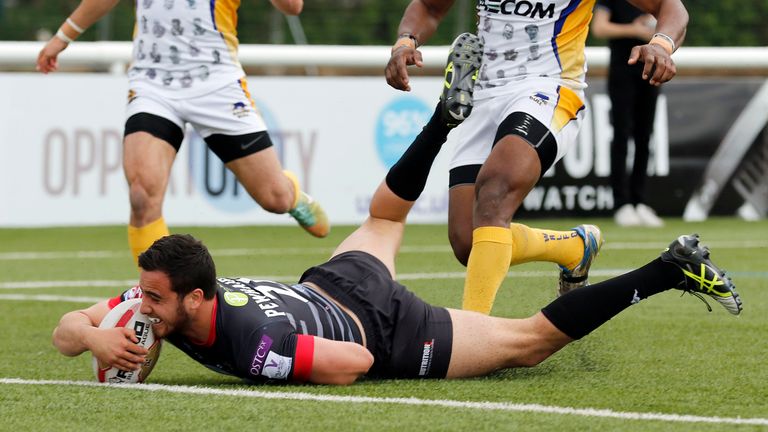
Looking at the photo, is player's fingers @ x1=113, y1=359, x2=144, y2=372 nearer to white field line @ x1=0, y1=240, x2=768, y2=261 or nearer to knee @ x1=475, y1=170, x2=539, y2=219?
knee @ x1=475, y1=170, x2=539, y2=219

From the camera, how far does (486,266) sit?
6.31 m

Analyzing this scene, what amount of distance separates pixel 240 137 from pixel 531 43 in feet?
6.69

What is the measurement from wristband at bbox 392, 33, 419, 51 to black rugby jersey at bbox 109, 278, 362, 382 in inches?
70.2

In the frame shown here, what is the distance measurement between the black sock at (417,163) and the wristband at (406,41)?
57cm

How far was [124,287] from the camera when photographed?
9.29 metres

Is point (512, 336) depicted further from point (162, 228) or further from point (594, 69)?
point (594, 69)

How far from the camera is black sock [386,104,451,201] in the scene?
6.40m

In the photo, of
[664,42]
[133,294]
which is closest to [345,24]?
[664,42]

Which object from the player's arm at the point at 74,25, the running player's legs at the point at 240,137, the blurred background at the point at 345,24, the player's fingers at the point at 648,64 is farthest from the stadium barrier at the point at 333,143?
the player's fingers at the point at 648,64

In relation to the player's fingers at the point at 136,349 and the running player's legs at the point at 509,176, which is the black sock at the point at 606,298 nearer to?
the running player's legs at the point at 509,176

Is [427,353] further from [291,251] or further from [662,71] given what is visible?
[291,251]

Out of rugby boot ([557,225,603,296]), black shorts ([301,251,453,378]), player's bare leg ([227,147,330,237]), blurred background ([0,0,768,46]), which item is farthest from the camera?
blurred background ([0,0,768,46])

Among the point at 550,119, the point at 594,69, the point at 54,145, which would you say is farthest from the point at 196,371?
the point at 594,69

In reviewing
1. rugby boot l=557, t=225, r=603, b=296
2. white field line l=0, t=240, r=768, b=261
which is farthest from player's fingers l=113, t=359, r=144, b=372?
white field line l=0, t=240, r=768, b=261
